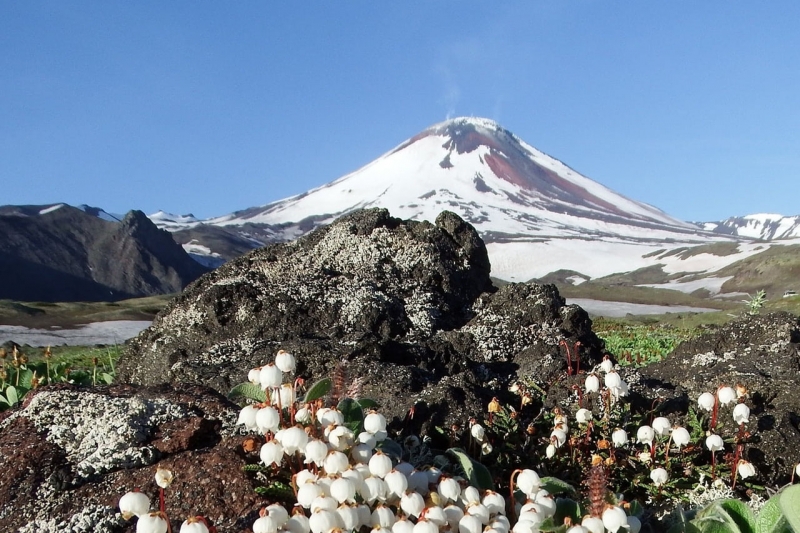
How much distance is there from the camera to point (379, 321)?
17.1ft

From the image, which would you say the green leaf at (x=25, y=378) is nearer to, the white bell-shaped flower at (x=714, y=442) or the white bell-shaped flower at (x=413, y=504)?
the white bell-shaped flower at (x=413, y=504)

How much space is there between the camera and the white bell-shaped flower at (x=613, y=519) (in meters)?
2.08

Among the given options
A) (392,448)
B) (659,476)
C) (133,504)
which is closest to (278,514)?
(133,504)

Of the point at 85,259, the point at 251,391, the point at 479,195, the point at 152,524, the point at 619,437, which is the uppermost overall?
the point at 479,195

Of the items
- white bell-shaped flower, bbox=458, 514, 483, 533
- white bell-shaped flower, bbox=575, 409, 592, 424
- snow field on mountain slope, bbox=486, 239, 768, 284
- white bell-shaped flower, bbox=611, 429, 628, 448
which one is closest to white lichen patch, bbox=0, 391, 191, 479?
white bell-shaped flower, bbox=458, 514, 483, 533

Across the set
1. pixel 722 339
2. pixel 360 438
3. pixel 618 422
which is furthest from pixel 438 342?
pixel 360 438

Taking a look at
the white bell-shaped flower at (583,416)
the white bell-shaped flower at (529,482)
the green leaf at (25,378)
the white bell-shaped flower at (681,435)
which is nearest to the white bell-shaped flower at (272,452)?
the white bell-shaped flower at (529,482)

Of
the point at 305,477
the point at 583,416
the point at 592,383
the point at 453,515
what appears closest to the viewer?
the point at 453,515

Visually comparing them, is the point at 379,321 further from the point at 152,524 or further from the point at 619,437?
the point at 152,524

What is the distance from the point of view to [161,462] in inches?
104

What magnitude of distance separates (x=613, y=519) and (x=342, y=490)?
80cm

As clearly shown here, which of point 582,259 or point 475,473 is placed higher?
point 582,259

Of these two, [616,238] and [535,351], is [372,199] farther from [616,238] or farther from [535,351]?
[535,351]

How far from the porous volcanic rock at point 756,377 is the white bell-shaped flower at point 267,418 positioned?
2.23 m
